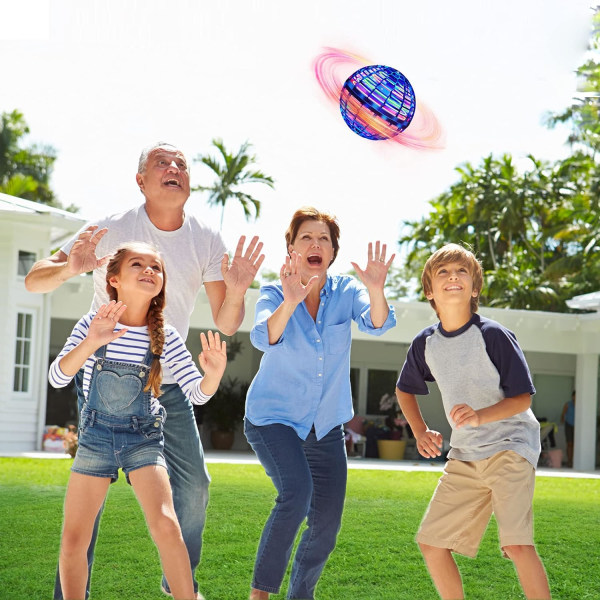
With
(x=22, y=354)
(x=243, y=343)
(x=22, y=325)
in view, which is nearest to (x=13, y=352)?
(x=22, y=354)

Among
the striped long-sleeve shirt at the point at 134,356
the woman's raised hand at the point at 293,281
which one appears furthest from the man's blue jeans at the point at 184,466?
the woman's raised hand at the point at 293,281

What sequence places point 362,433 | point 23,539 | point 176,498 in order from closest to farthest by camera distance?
point 176,498, point 23,539, point 362,433

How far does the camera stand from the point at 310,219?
4305 millimetres

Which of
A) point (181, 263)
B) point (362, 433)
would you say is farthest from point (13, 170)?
point (181, 263)

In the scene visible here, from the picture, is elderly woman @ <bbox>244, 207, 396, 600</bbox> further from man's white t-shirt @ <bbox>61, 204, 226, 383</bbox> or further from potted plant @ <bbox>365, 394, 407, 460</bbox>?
potted plant @ <bbox>365, 394, 407, 460</bbox>

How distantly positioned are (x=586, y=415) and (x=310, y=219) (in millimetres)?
15882

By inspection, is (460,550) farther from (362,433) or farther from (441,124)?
(362,433)

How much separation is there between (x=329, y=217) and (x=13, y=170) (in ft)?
99.2

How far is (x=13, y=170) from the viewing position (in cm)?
3256

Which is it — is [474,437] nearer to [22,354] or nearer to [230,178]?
[22,354]

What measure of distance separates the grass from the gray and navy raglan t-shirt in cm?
197

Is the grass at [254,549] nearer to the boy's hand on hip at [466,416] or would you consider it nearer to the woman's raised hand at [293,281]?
the woman's raised hand at [293,281]

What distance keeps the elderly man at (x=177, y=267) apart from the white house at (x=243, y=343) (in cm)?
1155

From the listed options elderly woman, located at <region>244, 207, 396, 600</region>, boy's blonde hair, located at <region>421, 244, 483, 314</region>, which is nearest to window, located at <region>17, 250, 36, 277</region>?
elderly woman, located at <region>244, 207, 396, 600</region>
